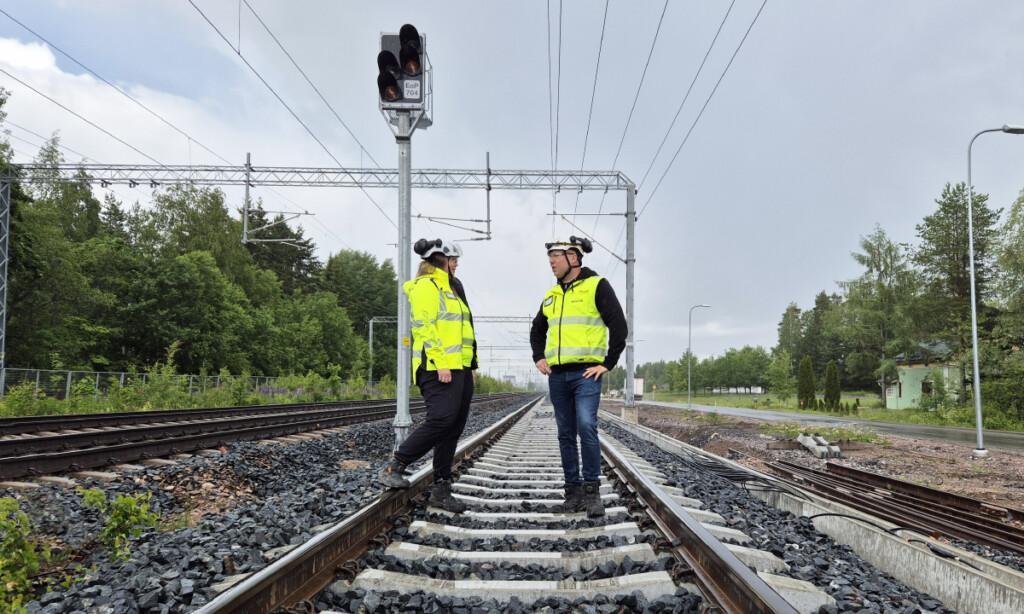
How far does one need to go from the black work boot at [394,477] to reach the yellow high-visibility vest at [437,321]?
2.31 feet

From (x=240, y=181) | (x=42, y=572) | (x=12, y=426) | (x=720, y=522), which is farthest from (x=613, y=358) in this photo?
(x=240, y=181)

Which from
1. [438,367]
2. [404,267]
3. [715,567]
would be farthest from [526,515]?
[404,267]

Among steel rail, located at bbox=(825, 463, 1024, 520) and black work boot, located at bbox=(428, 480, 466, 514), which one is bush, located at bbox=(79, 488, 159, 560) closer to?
black work boot, located at bbox=(428, 480, 466, 514)

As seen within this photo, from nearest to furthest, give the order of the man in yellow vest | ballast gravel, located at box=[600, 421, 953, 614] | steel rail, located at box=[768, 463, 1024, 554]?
ballast gravel, located at box=[600, 421, 953, 614], the man in yellow vest, steel rail, located at box=[768, 463, 1024, 554]

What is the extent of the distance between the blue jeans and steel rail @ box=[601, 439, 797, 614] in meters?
0.59

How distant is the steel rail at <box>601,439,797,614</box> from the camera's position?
210 centimetres

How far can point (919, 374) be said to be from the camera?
157ft

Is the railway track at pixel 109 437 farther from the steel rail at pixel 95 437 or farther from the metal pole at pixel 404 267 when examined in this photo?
the metal pole at pixel 404 267

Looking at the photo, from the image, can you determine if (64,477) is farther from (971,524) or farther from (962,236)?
(962,236)

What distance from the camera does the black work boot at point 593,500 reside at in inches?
154

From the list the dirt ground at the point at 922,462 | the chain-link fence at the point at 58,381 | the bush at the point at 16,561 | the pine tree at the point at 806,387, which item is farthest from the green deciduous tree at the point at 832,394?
the bush at the point at 16,561

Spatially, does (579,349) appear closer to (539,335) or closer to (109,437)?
(539,335)

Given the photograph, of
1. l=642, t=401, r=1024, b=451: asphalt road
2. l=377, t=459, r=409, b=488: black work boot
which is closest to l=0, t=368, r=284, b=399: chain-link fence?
l=377, t=459, r=409, b=488: black work boot

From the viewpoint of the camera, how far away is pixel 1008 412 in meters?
29.3
